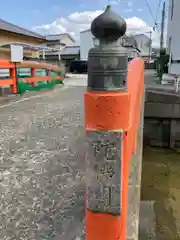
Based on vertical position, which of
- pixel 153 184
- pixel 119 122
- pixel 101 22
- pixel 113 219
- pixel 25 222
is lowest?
pixel 153 184

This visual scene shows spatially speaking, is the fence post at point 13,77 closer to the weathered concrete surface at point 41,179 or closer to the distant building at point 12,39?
the weathered concrete surface at point 41,179

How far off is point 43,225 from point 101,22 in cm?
138

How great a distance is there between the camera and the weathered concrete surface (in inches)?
75.3

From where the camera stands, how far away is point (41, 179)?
98.5 inches

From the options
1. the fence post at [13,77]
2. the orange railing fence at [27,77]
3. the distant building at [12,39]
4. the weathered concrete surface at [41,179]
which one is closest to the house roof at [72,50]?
the distant building at [12,39]

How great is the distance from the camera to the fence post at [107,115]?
124cm

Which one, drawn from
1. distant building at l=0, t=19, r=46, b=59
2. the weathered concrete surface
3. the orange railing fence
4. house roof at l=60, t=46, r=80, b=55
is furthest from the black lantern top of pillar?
house roof at l=60, t=46, r=80, b=55

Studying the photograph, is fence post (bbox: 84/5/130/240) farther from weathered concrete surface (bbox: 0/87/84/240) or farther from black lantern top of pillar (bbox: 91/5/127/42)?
weathered concrete surface (bbox: 0/87/84/240)

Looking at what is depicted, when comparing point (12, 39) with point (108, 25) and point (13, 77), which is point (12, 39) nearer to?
point (13, 77)

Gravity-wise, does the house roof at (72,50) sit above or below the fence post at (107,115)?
above

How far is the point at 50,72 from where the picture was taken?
32.0 ft

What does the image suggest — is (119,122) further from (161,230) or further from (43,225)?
(161,230)

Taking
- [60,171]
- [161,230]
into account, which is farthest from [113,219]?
[161,230]

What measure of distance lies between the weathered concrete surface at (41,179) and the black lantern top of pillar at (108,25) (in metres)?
1.24
